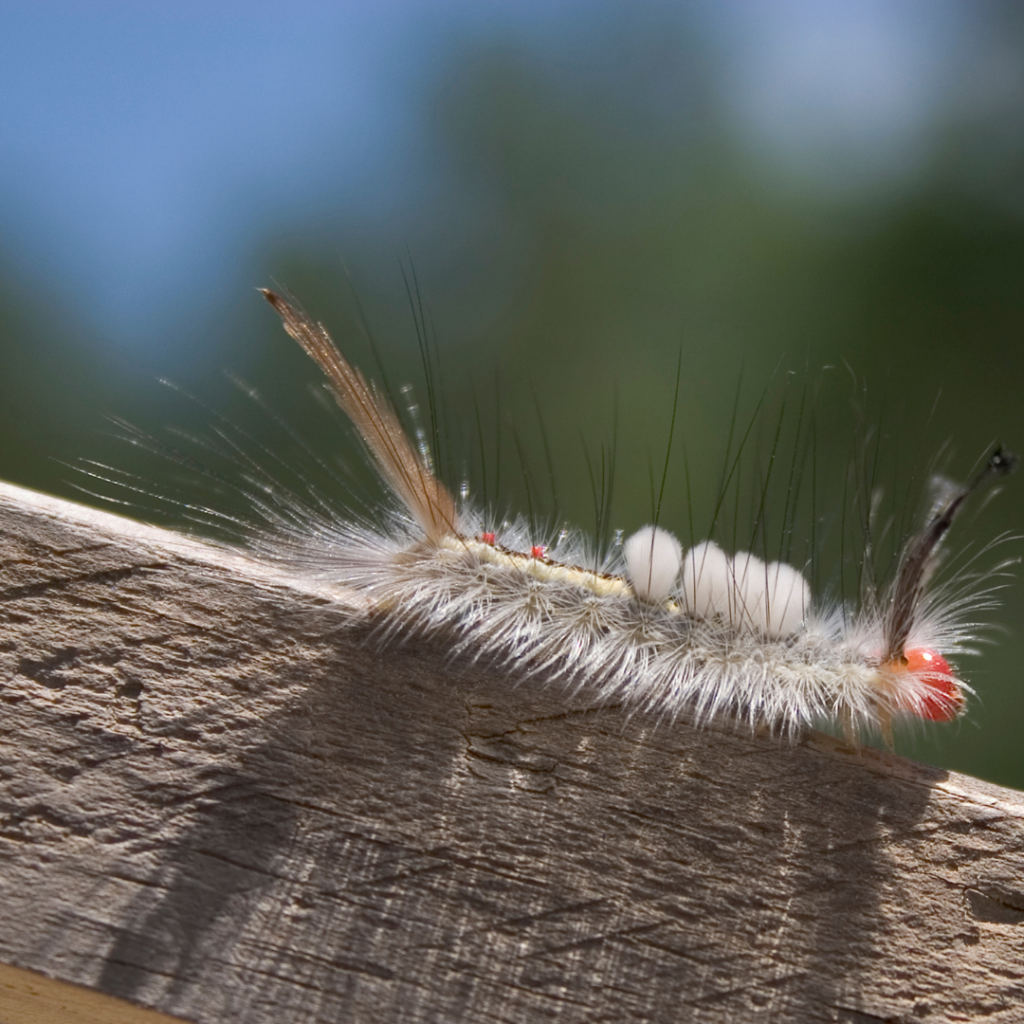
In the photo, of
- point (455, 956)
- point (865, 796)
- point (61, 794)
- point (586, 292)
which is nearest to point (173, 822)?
point (61, 794)

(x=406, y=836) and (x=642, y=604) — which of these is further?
(x=642, y=604)

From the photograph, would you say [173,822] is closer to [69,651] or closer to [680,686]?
[69,651]

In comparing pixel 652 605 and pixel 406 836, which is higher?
pixel 652 605

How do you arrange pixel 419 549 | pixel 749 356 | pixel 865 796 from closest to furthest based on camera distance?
pixel 865 796 → pixel 419 549 → pixel 749 356

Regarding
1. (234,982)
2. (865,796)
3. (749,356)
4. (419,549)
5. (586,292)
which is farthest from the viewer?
(586,292)

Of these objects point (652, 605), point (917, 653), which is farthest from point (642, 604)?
point (917, 653)

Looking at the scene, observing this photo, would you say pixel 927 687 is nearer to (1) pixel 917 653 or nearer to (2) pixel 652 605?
(1) pixel 917 653

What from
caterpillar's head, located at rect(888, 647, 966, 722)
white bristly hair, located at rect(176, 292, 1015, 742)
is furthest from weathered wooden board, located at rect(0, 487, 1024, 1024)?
caterpillar's head, located at rect(888, 647, 966, 722)
